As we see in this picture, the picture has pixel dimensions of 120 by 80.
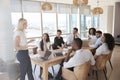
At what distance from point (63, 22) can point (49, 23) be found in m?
1.12

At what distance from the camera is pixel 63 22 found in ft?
28.6

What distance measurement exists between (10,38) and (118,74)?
129 inches

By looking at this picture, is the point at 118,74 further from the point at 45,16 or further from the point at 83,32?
the point at 83,32

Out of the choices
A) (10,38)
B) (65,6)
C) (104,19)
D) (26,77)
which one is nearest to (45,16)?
(65,6)

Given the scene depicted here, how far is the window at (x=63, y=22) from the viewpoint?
8438 millimetres

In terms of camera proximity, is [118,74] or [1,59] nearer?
[1,59]

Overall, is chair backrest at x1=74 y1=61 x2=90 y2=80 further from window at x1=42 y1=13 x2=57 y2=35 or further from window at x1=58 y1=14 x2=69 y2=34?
window at x1=58 y1=14 x2=69 y2=34

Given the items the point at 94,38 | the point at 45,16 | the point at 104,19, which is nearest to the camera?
the point at 94,38

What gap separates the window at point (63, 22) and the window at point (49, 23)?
0.44 meters

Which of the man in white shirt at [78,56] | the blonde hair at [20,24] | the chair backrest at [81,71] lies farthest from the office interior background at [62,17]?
the chair backrest at [81,71]

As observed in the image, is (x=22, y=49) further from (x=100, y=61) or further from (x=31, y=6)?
(x=31, y=6)

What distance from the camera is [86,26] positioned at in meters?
10.3

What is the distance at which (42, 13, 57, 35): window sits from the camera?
7588mm

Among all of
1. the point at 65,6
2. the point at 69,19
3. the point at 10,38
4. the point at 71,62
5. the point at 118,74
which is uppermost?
the point at 65,6
